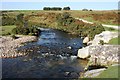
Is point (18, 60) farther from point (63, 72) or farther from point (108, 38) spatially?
point (108, 38)

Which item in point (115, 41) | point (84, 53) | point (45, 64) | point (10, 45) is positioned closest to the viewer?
point (45, 64)

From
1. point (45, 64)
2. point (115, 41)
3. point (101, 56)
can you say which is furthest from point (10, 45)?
point (101, 56)

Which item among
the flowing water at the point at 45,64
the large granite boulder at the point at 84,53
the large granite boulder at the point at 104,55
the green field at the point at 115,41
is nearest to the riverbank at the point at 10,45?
the flowing water at the point at 45,64

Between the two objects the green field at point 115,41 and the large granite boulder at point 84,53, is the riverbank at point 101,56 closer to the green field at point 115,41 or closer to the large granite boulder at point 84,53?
the large granite boulder at point 84,53

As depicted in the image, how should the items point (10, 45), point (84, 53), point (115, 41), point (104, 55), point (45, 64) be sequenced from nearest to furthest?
point (104, 55) < point (45, 64) < point (84, 53) < point (115, 41) < point (10, 45)

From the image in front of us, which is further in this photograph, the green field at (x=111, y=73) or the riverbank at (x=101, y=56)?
the riverbank at (x=101, y=56)

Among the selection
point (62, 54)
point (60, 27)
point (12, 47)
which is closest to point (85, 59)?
point (62, 54)

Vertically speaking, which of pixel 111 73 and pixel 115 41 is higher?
pixel 115 41

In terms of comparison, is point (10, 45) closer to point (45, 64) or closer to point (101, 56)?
point (45, 64)

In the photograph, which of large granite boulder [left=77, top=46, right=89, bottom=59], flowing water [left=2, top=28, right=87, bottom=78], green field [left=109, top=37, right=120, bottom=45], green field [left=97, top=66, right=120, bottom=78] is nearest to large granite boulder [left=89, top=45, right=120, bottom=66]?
large granite boulder [left=77, top=46, right=89, bottom=59]

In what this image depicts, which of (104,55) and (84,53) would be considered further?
(84,53)

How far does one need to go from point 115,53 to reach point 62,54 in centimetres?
1264

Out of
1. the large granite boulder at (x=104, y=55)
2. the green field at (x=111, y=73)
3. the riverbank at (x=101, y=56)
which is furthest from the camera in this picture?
the large granite boulder at (x=104, y=55)

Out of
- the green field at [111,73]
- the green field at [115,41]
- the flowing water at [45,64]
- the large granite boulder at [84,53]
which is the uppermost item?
the green field at [115,41]
